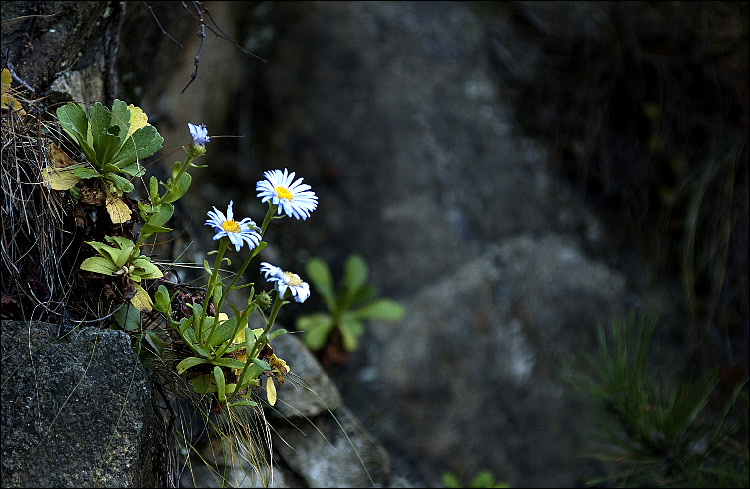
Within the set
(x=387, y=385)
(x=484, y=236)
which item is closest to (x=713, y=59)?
(x=484, y=236)

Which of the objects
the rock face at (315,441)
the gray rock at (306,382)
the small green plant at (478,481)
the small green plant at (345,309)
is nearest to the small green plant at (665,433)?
the small green plant at (478,481)

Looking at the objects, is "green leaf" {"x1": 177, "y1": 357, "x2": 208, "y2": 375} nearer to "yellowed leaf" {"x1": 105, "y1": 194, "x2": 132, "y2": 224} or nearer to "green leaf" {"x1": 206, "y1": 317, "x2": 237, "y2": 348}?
"green leaf" {"x1": 206, "y1": 317, "x2": 237, "y2": 348}

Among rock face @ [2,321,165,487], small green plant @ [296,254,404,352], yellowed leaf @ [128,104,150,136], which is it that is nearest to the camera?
rock face @ [2,321,165,487]

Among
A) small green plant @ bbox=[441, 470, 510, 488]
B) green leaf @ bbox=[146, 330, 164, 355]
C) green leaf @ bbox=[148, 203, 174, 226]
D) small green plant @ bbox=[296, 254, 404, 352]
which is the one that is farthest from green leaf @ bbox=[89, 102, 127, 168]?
small green plant @ bbox=[441, 470, 510, 488]

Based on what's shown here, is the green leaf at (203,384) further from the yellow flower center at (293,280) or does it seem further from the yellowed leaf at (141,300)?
the yellow flower center at (293,280)

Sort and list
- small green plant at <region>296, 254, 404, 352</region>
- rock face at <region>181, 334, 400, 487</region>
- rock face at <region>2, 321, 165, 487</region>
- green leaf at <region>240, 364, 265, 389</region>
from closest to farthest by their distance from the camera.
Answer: rock face at <region>2, 321, 165, 487</region> < green leaf at <region>240, 364, 265, 389</region> < rock face at <region>181, 334, 400, 487</region> < small green plant at <region>296, 254, 404, 352</region>

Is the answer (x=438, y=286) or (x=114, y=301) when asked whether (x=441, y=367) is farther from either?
(x=114, y=301)
